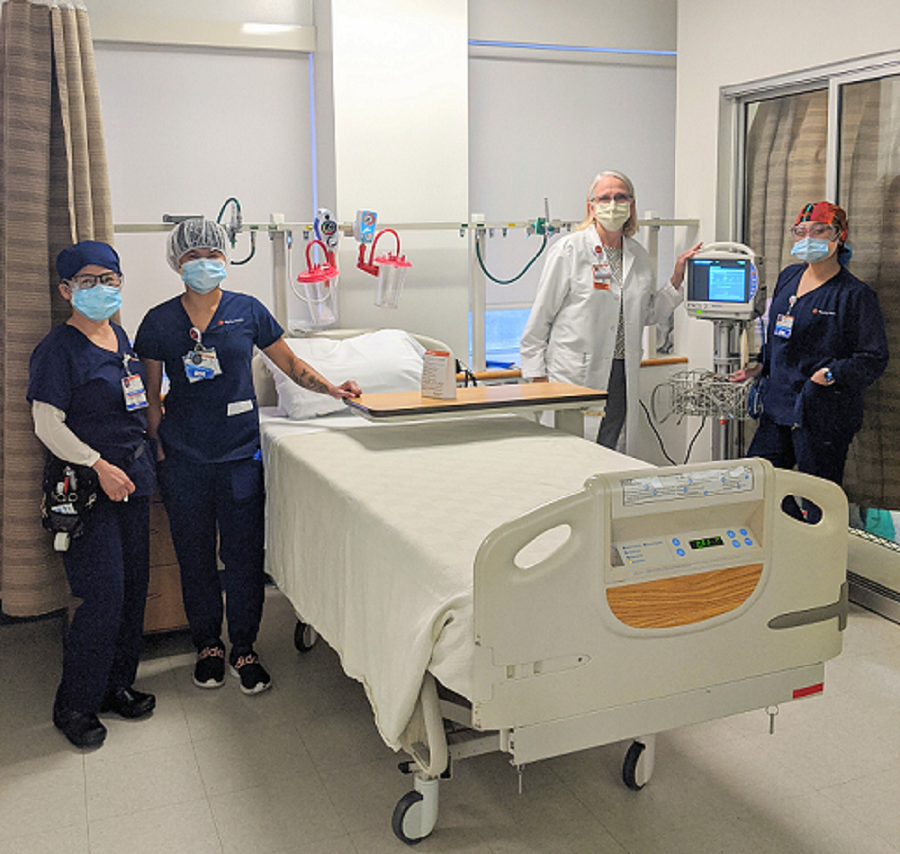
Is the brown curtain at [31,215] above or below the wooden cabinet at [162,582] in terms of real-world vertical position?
above

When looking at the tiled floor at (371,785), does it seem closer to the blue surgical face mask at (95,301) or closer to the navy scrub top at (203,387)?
the navy scrub top at (203,387)

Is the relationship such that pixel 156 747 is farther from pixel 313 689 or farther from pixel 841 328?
pixel 841 328

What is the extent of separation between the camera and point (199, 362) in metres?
3.04

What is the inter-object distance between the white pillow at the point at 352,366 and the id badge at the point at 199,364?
1.74ft

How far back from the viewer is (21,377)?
2.99m

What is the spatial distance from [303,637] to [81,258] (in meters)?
1.45

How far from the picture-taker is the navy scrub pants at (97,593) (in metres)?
2.84

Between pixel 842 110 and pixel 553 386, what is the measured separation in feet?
5.41

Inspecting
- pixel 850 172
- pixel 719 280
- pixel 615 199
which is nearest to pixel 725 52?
pixel 850 172

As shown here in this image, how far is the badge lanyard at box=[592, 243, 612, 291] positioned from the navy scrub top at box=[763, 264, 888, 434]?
0.67m

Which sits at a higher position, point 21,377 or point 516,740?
point 21,377

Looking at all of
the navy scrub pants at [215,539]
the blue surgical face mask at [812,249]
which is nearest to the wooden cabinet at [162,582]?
the navy scrub pants at [215,539]

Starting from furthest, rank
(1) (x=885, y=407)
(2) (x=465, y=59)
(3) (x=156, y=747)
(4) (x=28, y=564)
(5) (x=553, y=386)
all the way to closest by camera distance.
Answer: (2) (x=465, y=59) < (1) (x=885, y=407) < (5) (x=553, y=386) < (4) (x=28, y=564) < (3) (x=156, y=747)

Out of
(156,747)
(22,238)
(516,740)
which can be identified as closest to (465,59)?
(22,238)
